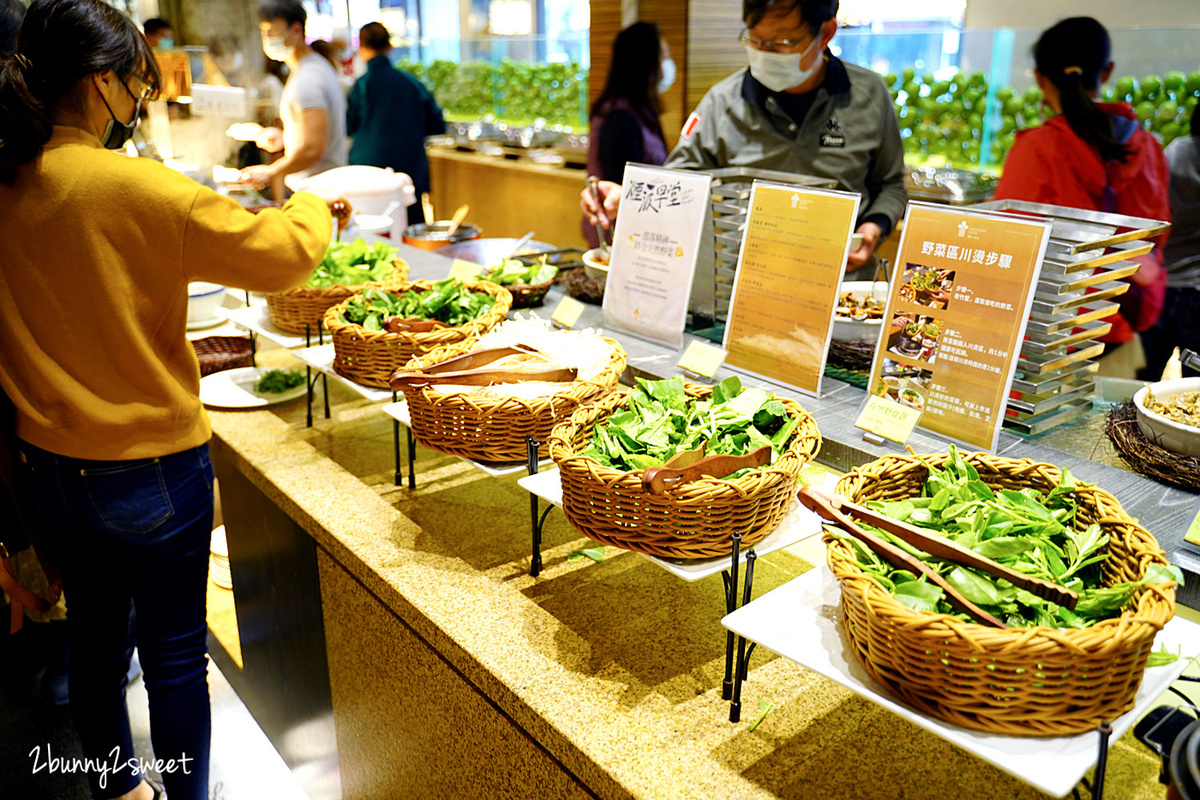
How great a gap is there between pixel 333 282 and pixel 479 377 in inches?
31.8

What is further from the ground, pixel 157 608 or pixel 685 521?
pixel 685 521

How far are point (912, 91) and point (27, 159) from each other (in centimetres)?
365

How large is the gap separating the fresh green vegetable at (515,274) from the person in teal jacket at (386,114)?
293 cm

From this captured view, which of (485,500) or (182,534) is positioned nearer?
(182,534)

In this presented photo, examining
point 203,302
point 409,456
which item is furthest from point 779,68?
point 203,302

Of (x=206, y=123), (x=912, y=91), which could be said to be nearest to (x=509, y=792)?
(x=912, y=91)

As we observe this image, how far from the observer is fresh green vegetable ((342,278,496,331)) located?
1.83 meters

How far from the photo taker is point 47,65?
4.52ft

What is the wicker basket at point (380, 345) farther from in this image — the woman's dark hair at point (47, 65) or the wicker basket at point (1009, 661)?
the wicker basket at point (1009, 661)

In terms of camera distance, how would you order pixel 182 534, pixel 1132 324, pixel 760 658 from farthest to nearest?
pixel 1132 324 < pixel 182 534 < pixel 760 658

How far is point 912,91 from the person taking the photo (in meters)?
4.02

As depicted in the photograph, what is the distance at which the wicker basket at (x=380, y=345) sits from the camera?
66.6 inches

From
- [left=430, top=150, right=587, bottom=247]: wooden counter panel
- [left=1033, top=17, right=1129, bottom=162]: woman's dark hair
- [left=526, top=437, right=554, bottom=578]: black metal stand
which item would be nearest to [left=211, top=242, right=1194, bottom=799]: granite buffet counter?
[left=526, top=437, right=554, bottom=578]: black metal stand

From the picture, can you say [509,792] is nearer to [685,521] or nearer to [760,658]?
[760,658]
